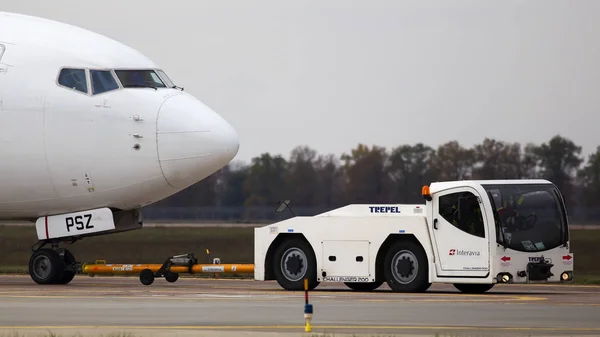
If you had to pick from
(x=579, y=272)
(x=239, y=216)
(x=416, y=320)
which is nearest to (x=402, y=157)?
(x=239, y=216)

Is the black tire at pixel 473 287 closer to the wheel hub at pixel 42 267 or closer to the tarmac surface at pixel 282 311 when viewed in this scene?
the tarmac surface at pixel 282 311

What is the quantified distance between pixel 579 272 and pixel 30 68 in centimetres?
2481

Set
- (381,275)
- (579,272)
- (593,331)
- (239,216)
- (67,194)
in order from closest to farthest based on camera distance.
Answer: (593,331), (381,275), (67,194), (579,272), (239,216)

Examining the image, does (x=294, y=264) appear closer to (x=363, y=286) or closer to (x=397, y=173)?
(x=363, y=286)

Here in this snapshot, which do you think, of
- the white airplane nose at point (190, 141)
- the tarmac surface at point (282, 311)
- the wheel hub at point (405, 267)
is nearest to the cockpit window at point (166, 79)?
the white airplane nose at point (190, 141)

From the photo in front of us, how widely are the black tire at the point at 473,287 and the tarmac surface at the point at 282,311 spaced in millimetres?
320

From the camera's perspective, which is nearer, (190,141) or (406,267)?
(406,267)

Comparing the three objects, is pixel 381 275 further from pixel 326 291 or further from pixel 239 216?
pixel 239 216

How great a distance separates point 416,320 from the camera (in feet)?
72.6

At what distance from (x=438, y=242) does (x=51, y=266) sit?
987 cm

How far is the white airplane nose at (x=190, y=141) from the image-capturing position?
32.0 metres

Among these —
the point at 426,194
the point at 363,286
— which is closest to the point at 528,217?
the point at 426,194

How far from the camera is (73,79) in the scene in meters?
32.8

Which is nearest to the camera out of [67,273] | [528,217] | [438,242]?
[438,242]
